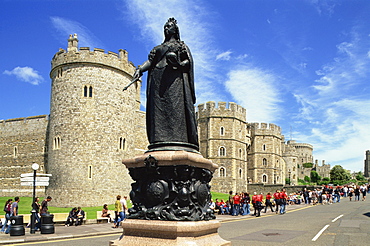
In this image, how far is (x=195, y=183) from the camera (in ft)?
18.7

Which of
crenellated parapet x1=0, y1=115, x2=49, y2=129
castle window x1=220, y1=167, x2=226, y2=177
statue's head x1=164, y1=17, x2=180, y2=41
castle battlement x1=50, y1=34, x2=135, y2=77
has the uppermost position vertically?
castle battlement x1=50, y1=34, x2=135, y2=77

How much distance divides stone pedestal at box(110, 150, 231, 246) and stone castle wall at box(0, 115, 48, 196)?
33.9m

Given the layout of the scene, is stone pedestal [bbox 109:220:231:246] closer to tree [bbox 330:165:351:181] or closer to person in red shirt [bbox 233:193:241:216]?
person in red shirt [bbox 233:193:241:216]

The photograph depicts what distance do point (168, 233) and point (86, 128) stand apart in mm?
26663

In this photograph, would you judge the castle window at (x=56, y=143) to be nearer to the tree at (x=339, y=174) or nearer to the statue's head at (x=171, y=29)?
the statue's head at (x=171, y=29)

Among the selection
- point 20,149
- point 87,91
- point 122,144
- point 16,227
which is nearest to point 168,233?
point 16,227

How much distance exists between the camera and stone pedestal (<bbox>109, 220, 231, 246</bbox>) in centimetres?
510

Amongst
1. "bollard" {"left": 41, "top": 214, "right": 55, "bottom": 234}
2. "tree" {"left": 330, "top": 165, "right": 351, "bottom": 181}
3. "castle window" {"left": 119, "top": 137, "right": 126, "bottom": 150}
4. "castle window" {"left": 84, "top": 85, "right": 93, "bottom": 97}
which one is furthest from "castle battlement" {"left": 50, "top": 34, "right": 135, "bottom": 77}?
"tree" {"left": 330, "top": 165, "right": 351, "bottom": 181}

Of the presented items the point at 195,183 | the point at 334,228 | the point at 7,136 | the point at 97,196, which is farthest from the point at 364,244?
the point at 7,136

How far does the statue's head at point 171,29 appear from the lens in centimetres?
644

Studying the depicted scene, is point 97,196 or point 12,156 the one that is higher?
point 12,156

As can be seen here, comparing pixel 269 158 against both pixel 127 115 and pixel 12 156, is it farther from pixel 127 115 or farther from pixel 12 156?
pixel 12 156

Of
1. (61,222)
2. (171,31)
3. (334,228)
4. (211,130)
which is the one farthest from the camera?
(211,130)

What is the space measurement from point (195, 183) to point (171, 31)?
2.76 meters
